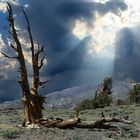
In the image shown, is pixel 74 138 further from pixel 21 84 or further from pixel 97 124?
pixel 21 84

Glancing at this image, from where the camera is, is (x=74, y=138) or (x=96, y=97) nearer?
(x=74, y=138)

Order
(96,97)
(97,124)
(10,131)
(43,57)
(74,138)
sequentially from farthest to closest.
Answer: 1. (96,97)
2. (43,57)
3. (97,124)
4. (10,131)
5. (74,138)

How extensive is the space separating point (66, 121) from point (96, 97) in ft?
157

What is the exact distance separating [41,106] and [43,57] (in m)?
4.16

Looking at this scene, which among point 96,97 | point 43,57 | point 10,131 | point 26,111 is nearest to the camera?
point 10,131

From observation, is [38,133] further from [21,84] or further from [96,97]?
[96,97]

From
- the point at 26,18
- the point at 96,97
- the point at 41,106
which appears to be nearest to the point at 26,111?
the point at 41,106

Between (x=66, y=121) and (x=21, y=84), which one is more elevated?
(x=21, y=84)

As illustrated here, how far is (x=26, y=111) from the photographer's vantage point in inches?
1545

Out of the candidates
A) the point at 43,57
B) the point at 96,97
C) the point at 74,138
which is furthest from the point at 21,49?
the point at 96,97

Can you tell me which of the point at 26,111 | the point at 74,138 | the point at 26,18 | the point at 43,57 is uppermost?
the point at 26,18

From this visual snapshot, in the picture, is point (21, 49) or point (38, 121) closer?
point (38, 121)

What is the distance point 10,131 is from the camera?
33.8 metres

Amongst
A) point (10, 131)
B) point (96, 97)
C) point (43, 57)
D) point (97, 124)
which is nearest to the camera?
point (10, 131)
